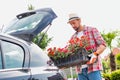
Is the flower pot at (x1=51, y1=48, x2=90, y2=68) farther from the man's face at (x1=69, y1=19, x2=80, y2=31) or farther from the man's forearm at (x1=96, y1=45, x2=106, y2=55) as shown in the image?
the man's face at (x1=69, y1=19, x2=80, y2=31)

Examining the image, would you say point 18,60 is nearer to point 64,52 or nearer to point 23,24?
point 23,24

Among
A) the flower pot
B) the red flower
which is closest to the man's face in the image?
the red flower

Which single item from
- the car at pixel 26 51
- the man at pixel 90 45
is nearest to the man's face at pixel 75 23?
the man at pixel 90 45

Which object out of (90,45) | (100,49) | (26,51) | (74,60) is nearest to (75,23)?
(90,45)

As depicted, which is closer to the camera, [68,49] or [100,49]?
[68,49]

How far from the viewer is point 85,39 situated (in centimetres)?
511

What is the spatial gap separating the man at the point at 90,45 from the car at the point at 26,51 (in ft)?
2.78

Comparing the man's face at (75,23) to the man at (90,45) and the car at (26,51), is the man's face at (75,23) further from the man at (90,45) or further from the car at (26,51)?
the car at (26,51)

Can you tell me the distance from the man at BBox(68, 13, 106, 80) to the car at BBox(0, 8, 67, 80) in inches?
33.3

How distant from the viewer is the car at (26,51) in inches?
151

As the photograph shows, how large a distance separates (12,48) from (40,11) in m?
0.75

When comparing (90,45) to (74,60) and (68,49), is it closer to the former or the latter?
(68,49)

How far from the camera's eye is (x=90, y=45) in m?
5.30

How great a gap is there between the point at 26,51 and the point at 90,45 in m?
1.41
